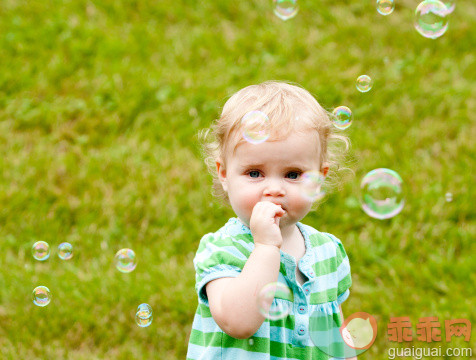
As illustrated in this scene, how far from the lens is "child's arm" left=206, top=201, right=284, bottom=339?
1641 millimetres

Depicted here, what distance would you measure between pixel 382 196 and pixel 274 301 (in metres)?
0.79

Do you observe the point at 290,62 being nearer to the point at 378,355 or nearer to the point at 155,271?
the point at 155,271

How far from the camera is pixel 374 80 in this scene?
419cm

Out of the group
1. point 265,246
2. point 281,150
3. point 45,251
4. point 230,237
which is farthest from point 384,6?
point 45,251

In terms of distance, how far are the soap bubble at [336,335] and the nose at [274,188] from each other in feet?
1.34

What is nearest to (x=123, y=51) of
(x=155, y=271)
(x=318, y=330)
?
(x=155, y=271)

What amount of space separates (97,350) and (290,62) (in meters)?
2.40

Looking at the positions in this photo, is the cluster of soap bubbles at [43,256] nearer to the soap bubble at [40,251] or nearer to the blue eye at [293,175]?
the soap bubble at [40,251]

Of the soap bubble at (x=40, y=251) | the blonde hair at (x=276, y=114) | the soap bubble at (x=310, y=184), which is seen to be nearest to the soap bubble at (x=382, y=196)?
the blonde hair at (x=276, y=114)

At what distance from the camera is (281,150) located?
1.76m

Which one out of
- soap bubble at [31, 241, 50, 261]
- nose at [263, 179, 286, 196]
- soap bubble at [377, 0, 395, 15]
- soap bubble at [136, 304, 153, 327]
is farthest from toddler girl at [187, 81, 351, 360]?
soap bubble at [377, 0, 395, 15]

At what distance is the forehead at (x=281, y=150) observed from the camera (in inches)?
69.0

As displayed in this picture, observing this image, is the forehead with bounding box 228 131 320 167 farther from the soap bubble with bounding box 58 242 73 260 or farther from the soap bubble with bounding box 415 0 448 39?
the soap bubble with bounding box 415 0 448 39

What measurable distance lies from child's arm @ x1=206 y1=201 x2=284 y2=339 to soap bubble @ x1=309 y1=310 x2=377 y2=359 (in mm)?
271
